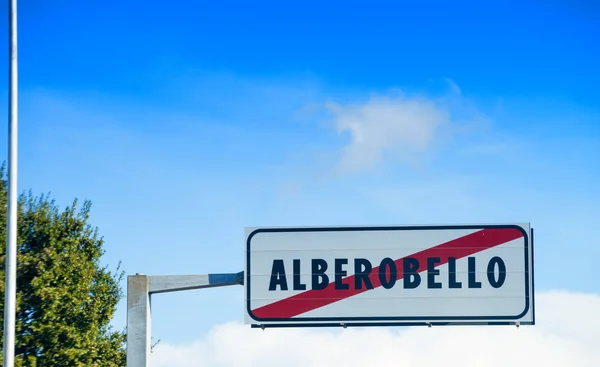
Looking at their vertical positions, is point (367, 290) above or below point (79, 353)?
above

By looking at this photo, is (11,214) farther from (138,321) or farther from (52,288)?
(52,288)

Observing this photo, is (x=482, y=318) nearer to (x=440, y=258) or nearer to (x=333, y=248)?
(x=440, y=258)

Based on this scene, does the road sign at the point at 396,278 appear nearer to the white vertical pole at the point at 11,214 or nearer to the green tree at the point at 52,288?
the white vertical pole at the point at 11,214

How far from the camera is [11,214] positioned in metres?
15.8

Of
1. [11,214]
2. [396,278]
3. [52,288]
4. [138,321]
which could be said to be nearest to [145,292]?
[138,321]

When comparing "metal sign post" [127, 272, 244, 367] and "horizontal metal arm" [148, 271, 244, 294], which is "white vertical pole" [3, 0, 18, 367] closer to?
"metal sign post" [127, 272, 244, 367]

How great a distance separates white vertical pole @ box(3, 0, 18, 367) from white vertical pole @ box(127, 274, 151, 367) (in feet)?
6.30

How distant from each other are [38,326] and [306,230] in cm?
991

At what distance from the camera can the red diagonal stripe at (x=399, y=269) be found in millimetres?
16375

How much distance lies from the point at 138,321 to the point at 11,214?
2903mm

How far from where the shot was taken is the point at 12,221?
15.8 metres

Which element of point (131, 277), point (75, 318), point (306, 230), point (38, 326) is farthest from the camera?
point (75, 318)

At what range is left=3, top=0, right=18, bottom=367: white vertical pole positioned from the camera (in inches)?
597

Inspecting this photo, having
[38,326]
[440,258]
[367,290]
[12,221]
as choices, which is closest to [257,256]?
[367,290]
